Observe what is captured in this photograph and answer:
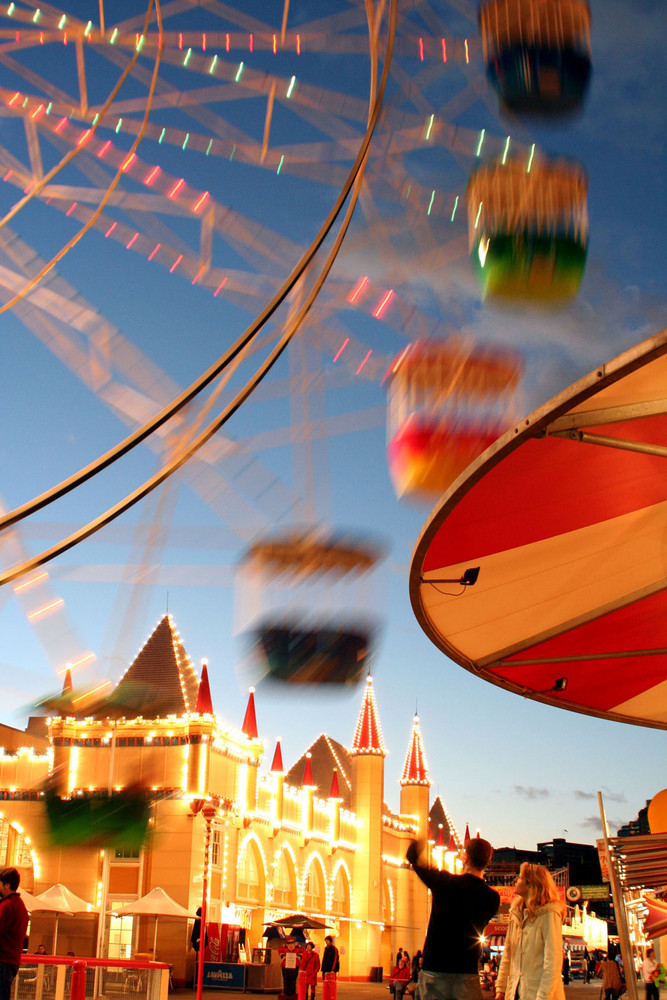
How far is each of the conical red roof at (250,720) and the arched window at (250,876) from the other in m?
3.61

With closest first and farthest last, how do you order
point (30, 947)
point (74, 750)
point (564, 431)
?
point (564, 431)
point (30, 947)
point (74, 750)

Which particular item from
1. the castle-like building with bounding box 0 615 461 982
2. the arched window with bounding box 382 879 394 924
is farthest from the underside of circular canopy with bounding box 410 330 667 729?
the arched window with bounding box 382 879 394 924

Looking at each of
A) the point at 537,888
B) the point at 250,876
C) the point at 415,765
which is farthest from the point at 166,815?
the point at 537,888

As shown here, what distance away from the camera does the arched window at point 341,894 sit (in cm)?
4481

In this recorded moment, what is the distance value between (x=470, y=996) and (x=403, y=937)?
163 ft

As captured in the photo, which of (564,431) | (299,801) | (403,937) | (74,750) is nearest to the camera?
(564,431)

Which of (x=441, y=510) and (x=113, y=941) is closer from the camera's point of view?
(x=441, y=510)

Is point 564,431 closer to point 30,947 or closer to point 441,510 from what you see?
point 441,510

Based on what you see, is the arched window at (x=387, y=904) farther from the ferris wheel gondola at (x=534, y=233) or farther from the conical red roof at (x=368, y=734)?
the ferris wheel gondola at (x=534, y=233)

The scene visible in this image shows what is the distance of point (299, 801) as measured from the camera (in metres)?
42.0

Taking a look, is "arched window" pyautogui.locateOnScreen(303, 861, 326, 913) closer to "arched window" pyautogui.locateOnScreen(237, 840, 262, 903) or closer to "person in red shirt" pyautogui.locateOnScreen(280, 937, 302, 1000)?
"arched window" pyautogui.locateOnScreen(237, 840, 262, 903)

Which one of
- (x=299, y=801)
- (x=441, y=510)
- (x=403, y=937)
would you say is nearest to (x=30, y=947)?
(x=299, y=801)

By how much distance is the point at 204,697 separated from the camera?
3541 centimetres

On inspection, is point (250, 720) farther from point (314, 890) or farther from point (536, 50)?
point (536, 50)
